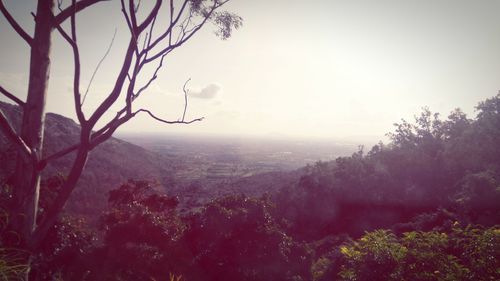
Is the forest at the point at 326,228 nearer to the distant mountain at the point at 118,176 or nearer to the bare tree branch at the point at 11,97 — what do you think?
the bare tree branch at the point at 11,97

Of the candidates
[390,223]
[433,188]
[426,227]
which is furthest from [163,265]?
[433,188]

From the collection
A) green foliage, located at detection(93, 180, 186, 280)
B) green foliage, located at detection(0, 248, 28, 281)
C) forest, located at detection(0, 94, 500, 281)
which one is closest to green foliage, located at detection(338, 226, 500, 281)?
forest, located at detection(0, 94, 500, 281)

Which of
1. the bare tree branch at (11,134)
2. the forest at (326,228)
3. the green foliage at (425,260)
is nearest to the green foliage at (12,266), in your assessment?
the forest at (326,228)

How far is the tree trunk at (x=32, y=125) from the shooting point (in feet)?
6.99

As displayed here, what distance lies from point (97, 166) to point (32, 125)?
69.7 metres

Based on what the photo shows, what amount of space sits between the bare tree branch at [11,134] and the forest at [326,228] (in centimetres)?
52

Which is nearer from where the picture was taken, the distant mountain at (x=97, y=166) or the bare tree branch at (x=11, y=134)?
the bare tree branch at (x=11, y=134)

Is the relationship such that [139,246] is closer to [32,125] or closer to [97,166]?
[32,125]

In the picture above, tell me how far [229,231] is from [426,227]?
12332 millimetres

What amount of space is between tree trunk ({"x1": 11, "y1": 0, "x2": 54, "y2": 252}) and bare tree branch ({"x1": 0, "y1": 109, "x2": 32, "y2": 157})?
0.18 feet

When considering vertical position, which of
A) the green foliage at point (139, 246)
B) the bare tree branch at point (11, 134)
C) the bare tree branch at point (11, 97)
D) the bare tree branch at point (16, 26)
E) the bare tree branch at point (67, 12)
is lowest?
the green foliage at point (139, 246)

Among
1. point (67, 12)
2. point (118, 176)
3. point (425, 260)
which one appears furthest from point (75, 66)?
point (118, 176)

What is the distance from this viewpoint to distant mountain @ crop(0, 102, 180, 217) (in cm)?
4828

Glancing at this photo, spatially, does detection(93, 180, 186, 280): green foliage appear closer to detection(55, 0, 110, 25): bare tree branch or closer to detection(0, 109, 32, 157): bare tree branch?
detection(0, 109, 32, 157): bare tree branch
